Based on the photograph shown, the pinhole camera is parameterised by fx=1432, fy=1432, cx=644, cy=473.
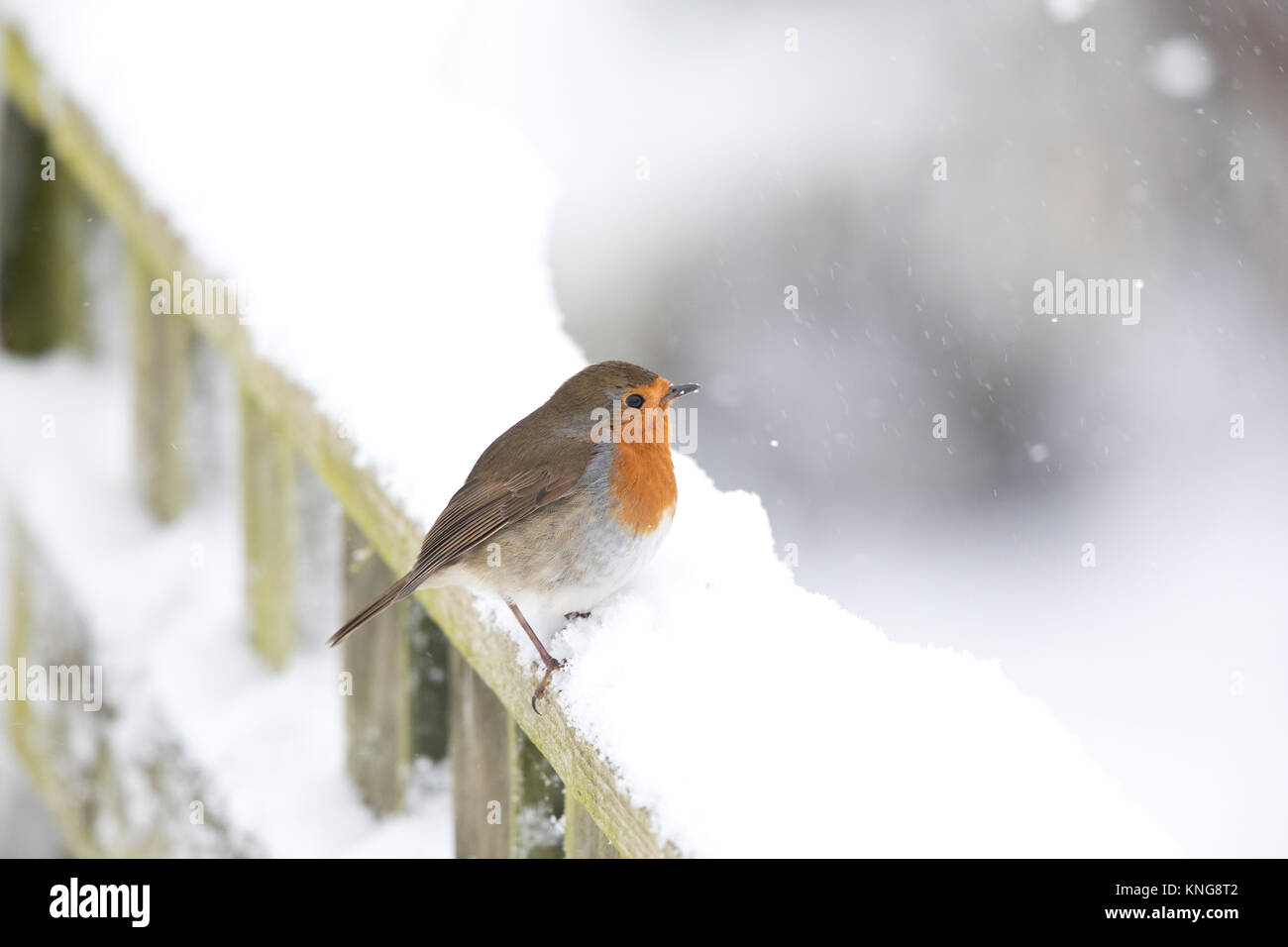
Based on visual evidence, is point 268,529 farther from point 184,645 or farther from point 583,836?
point 583,836

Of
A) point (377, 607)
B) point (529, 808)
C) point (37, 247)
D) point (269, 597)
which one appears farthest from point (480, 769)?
point (37, 247)

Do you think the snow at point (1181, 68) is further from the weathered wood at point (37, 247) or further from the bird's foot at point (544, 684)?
the bird's foot at point (544, 684)

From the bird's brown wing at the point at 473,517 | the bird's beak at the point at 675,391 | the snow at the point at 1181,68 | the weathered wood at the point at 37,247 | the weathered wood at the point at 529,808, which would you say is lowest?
the weathered wood at the point at 529,808

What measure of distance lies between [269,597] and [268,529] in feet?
0.36

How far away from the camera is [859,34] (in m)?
6.77

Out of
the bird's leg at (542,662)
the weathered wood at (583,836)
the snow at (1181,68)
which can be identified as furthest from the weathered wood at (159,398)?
the snow at (1181,68)

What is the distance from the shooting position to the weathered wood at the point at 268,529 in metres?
2.22

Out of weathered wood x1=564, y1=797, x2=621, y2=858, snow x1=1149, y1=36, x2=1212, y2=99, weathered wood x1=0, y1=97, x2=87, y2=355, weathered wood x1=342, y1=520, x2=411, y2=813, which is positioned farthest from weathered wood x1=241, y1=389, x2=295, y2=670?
snow x1=1149, y1=36, x2=1212, y2=99

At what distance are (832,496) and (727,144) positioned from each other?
1.85 metres

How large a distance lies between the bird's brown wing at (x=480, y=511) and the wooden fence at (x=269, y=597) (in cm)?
6

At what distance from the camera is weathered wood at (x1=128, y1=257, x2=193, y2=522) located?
266 centimetres
